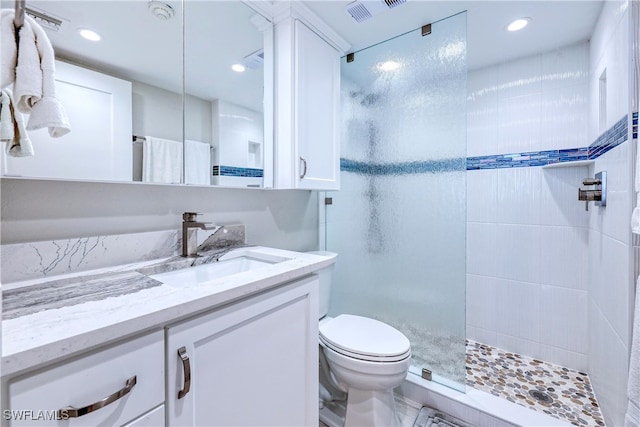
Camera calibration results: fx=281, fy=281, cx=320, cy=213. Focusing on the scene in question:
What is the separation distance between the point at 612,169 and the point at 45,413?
203 centimetres

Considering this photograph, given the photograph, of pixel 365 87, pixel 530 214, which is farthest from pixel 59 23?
pixel 530 214

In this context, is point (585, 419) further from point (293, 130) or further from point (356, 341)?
point (293, 130)

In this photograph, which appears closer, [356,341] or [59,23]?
[59,23]

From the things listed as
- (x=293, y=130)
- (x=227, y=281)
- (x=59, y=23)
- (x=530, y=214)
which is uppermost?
(x=59, y=23)

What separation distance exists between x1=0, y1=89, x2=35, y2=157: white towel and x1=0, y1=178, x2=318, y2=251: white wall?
12 centimetres

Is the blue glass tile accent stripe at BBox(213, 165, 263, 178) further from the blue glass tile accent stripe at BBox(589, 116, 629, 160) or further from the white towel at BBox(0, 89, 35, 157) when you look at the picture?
the blue glass tile accent stripe at BBox(589, 116, 629, 160)

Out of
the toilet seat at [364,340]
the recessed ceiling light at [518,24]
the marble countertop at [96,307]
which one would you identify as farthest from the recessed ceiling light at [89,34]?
the recessed ceiling light at [518,24]

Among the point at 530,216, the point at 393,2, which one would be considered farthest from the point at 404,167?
the point at 530,216

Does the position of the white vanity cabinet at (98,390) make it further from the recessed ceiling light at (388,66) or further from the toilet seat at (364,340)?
the recessed ceiling light at (388,66)

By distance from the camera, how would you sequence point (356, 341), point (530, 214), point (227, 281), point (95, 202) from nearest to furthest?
1. point (227, 281)
2. point (95, 202)
3. point (356, 341)
4. point (530, 214)

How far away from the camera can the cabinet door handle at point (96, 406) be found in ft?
1.68

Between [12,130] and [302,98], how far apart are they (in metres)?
1.15

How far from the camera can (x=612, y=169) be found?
1258mm

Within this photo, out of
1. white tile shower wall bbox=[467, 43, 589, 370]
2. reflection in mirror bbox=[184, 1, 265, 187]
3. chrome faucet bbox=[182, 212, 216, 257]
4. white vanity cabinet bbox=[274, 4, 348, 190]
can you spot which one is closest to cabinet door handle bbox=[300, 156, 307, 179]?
white vanity cabinet bbox=[274, 4, 348, 190]
